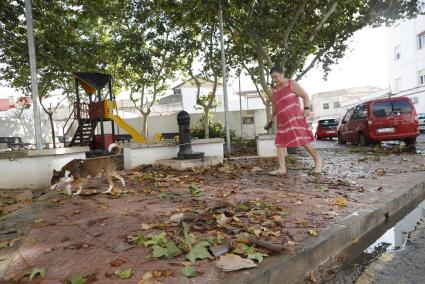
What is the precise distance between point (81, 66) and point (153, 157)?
10.5 metres

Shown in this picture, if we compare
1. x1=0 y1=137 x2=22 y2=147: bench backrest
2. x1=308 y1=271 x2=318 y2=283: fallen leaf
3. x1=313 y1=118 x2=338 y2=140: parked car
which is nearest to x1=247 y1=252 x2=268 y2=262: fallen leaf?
x1=308 y1=271 x2=318 y2=283: fallen leaf

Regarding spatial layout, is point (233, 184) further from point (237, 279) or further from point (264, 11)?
point (264, 11)

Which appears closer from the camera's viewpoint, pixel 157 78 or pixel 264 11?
pixel 264 11

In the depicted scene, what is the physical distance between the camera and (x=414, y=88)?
28266 millimetres

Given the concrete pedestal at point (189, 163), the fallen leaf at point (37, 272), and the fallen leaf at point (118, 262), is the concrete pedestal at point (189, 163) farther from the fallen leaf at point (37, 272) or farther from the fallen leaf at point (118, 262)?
the fallen leaf at point (37, 272)

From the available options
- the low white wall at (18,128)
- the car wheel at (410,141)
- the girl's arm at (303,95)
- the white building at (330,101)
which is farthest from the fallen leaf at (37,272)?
the white building at (330,101)

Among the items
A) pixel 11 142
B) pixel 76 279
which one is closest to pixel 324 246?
pixel 76 279

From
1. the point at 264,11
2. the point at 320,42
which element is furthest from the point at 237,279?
the point at 320,42

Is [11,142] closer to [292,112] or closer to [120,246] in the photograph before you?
[292,112]

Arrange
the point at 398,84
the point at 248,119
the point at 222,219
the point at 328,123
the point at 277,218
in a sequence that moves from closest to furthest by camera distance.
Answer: the point at 222,219 < the point at 277,218 < the point at 328,123 < the point at 398,84 < the point at 248,119

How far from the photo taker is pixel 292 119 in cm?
617

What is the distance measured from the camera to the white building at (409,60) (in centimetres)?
2758

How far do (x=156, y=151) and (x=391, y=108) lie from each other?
8.40m

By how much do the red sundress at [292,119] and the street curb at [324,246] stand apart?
1807mm
